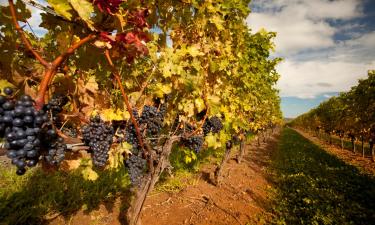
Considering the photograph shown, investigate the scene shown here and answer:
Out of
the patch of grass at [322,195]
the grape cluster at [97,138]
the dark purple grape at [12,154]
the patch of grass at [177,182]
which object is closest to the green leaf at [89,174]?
the grape cluster at [97,138]

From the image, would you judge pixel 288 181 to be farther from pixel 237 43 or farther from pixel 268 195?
pixel 237 43

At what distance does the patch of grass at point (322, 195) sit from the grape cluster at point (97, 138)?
225 inches

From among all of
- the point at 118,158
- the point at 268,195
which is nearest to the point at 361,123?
the point at 268,195

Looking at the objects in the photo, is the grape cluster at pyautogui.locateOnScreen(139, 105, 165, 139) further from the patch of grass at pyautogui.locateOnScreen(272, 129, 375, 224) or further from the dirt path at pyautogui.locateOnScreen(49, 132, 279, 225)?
the patch of grass at pyautogui.locateOnScreen(272, 129, 375, 224)

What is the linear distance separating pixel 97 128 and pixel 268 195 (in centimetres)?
798

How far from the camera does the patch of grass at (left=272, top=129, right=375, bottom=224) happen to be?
7789 mm

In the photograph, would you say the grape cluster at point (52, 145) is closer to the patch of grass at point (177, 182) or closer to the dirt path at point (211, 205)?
Answer: the dirt path at point (211, 205)

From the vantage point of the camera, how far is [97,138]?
288cm

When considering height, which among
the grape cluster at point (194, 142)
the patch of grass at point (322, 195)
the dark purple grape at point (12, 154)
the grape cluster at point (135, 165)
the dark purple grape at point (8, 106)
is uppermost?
the dark purple grape at point (8, 106)

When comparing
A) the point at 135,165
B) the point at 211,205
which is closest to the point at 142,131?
the point at 135,165

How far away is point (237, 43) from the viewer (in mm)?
6492

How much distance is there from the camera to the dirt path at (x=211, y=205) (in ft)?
21.4

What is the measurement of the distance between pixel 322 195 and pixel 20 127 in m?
10.4

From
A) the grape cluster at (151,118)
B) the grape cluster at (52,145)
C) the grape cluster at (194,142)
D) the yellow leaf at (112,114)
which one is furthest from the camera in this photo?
the grape cluster at (194,142)
